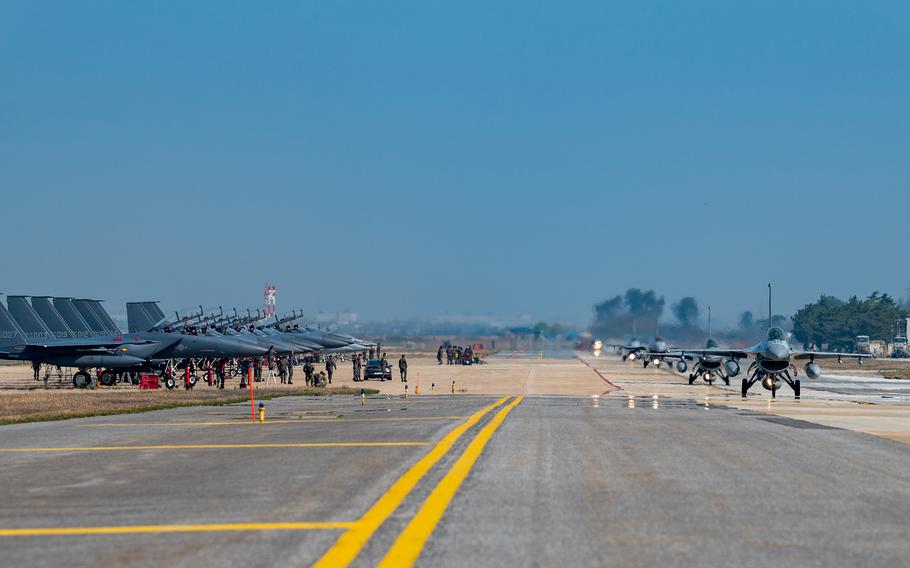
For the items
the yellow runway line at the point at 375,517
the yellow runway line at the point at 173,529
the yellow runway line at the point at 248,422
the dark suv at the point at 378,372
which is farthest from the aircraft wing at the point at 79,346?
the yellow runway line at the point at 173,529

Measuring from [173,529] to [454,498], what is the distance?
9.76 ft

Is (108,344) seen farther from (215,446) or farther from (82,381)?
(215,446)

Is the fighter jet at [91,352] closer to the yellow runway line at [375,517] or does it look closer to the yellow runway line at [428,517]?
the yellow runway line at [375,517]

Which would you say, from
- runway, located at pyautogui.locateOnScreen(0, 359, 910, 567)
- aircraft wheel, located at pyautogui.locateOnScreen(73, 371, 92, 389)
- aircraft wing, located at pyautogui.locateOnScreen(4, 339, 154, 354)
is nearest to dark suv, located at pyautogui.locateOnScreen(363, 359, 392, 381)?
aircraft wing, located at pyautogui.locateOnScreen(4, 339, 154, 354)

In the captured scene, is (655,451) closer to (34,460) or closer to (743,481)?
(743,481)

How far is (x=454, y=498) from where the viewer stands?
36.8 feet

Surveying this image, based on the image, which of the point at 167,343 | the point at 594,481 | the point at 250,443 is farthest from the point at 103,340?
the point at 594,481

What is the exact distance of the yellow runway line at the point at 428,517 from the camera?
803 cm

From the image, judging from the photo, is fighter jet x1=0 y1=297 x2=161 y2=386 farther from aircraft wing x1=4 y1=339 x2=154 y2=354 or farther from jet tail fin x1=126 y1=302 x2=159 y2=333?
jet tail fin x1=126 y1=302 x2=159 y2=333

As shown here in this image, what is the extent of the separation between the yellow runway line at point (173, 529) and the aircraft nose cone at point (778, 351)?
4407 centimetres

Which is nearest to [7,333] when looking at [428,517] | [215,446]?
[215,446]

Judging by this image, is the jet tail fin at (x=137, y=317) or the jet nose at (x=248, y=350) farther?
the jet tail fin at (x=137, y=317)

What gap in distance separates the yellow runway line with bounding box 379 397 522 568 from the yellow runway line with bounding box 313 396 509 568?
273mm

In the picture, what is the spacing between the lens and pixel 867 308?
199 m
